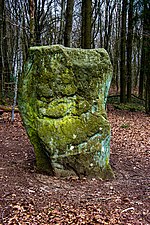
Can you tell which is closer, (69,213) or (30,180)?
(69,213)

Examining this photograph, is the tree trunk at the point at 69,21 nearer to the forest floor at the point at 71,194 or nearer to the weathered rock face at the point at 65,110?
the forest floor at the point at 71,194

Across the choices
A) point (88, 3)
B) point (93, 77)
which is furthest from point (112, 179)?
point (88, 3)

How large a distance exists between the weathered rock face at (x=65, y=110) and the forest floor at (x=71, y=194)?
34cm

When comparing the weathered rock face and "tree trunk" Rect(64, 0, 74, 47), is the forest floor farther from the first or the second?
"tree trunk" Rect(64, 0, 74, 47)

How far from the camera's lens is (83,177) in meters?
5.60

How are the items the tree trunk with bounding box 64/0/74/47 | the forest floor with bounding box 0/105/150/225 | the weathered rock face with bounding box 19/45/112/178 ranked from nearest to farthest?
1. the forest floor with bounding box 0/105/150/225
2. the weathered rock face with bounding box 19/45/112/178
3. the tree trunk with bounding box 64/0/74/47

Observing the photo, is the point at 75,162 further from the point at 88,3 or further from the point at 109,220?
the point at 88,3

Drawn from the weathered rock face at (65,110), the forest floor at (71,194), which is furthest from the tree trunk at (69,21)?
the weathered rock face at (65,110)

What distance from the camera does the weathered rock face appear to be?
550 centimetres

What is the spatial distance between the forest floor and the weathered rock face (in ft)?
1.10

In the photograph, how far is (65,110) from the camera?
5.59 m

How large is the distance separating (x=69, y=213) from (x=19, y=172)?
1.80 metres

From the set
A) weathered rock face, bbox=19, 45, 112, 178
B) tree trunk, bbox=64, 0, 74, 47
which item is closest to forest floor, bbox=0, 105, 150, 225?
weathered rock face, bbox=19, 45, 112, 178

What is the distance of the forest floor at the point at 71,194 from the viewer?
3.85 meters
